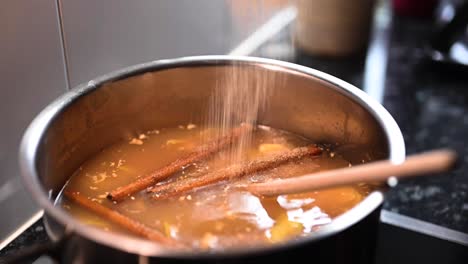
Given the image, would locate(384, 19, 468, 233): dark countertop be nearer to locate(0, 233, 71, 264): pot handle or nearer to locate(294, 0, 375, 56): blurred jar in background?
locate(294, 0, 375, 56): blurred jar in background

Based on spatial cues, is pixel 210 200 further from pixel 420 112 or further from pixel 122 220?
pixel 420 112

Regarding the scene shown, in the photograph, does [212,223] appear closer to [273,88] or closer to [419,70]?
[273,88]

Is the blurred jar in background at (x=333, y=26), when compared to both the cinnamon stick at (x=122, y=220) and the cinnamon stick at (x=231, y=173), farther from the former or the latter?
the cinnamon stick at (x=122, y=220)

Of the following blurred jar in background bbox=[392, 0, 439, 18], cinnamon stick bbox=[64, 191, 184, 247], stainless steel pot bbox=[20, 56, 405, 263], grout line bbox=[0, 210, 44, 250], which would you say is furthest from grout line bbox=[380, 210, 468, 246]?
blurred jar in background bbox=[392, 0, 439, 18]

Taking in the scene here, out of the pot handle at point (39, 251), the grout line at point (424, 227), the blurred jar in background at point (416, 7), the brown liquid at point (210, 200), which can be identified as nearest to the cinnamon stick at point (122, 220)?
the brown liquid at point (210, 200)

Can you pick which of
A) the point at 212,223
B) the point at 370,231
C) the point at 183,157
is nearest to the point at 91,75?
the point at 183,157

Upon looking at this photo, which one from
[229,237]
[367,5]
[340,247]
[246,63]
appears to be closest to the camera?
[340,247]
